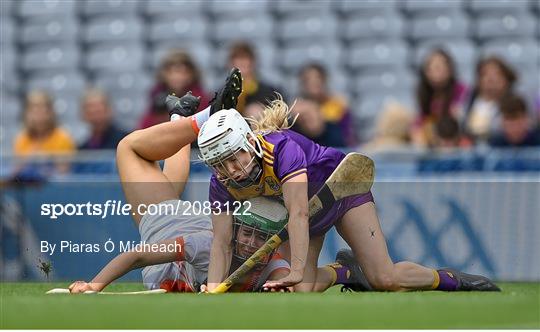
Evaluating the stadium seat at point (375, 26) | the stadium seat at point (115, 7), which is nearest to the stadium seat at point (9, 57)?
the stadium seat at point (115, 7)

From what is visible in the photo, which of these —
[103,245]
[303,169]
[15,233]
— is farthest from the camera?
[15,233]

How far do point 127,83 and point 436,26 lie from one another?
3284 millimetres

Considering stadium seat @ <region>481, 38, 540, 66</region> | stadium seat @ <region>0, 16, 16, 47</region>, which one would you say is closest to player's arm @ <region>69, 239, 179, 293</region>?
stadium seat @ <region>481, 38, 540, 66</region>

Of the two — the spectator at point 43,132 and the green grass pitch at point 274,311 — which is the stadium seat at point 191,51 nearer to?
the spectator at point 43,132

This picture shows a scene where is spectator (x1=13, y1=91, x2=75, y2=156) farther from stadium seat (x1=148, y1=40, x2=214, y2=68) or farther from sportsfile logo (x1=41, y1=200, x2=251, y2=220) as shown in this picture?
sportsfile logo (x1=41, y1=200, x2=251, y2=220)

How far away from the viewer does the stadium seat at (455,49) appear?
13.1 metres

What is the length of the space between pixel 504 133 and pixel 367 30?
11.1 feet

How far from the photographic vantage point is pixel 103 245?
7723 mm

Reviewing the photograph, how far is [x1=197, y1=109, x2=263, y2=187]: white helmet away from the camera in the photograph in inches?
280

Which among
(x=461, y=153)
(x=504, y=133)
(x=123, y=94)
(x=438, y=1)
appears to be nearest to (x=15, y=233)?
(x=461, y=153)

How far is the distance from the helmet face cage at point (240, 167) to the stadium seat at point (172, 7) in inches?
284

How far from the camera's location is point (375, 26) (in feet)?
44.5

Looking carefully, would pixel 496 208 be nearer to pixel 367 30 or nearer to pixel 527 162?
pixel 527 162

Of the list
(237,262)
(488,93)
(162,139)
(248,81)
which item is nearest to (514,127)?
(488,93)
